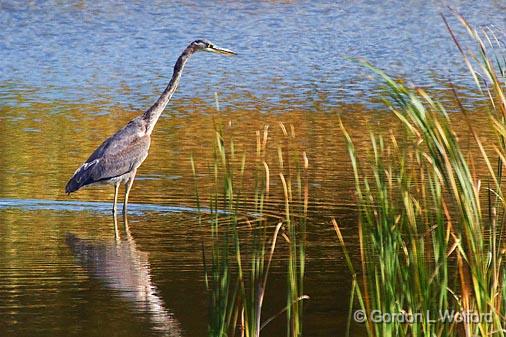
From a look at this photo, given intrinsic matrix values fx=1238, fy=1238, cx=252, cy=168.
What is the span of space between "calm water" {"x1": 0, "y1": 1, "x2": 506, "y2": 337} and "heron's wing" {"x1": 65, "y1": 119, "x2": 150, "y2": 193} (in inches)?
11.1

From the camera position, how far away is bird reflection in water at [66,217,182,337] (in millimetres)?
6445

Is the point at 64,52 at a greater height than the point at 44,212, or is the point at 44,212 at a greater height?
the point at 64,52

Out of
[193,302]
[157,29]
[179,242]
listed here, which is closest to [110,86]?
[157,29]

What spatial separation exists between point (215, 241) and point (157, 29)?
16.7m

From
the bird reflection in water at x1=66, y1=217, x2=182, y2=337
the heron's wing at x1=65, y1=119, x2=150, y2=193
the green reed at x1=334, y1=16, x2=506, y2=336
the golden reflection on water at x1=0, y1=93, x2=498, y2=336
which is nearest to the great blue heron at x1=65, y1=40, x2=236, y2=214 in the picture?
the heron's wing at x1=65, y1=119, x2=150, y2=193

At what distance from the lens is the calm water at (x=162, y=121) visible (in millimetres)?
6785

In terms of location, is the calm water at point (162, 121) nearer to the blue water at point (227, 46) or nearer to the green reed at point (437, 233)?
the blue water at point (227, 46)

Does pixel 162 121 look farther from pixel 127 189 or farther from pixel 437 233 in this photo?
pixel 437 233

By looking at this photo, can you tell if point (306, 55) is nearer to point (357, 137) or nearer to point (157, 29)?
point (157, 29)

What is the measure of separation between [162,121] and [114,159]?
13.5 feet

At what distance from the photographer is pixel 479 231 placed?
432cm

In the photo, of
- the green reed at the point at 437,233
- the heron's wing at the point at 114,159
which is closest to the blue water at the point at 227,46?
the heron's wing at the point at 114,159

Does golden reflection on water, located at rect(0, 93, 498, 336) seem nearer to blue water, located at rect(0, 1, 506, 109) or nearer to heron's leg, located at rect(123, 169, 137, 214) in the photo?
heron's leg, located at rect(123, 169, 137, 214)

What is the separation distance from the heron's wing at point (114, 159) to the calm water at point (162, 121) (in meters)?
0.28
